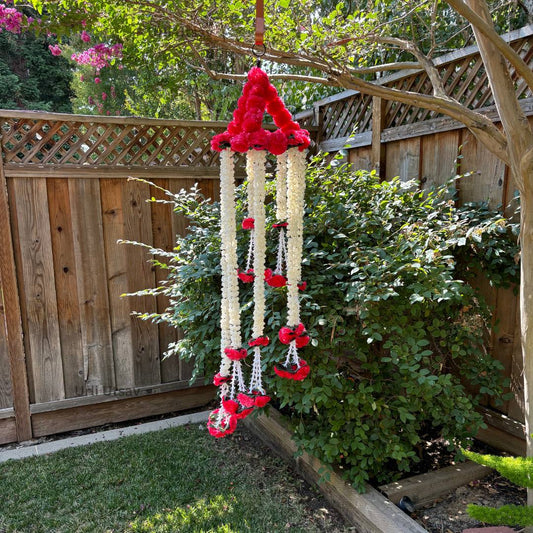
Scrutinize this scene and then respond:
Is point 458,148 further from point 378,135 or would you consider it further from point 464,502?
point 464,502

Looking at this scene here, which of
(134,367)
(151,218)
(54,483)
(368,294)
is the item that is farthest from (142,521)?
(151,218)

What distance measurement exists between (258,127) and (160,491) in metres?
1.92

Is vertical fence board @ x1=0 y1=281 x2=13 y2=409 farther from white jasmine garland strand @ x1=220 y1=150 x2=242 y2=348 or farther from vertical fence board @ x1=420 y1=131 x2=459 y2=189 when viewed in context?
vertical fence board @ x1=420 y1=131 x2=459 y2=189

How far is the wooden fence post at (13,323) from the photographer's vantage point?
2748 millimetres

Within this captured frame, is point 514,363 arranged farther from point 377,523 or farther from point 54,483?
point 54,483

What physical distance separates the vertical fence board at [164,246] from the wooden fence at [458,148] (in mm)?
1397

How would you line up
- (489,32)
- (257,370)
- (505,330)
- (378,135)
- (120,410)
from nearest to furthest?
(489,32) → (257,370) → (505,330) → (378,135) → (120,410)

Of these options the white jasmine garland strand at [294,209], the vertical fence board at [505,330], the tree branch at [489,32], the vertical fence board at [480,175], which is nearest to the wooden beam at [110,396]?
the white jasmine garland strand at [294,209]

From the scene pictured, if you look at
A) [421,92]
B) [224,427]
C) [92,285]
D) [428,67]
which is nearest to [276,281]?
[224,427]

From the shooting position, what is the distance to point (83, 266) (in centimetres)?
297

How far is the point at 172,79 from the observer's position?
3.36 metres

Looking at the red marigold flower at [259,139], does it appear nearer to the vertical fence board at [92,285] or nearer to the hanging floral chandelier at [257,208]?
the hanging floral chandelier at [257,208]

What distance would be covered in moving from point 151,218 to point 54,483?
173 centimetres

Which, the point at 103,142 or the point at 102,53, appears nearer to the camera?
the point at 103,142
